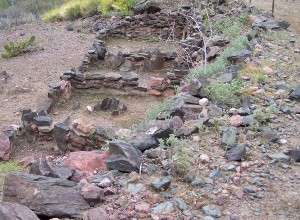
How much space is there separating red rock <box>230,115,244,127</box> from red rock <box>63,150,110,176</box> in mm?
1522

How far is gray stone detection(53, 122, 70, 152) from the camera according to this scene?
6719mm

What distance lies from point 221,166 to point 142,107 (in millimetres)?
4608

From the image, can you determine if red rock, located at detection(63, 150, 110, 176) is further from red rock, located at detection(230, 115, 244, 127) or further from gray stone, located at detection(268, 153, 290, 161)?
gray stone, located at detection(268, 153, 290, 161)

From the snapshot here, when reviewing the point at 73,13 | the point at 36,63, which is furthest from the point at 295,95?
the point at 73,13

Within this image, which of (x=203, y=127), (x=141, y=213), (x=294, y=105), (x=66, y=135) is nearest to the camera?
(x=141, y=213)

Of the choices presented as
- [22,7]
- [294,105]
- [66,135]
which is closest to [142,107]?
[66,135]

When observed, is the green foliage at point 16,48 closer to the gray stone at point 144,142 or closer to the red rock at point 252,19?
the red rock at point 252,19

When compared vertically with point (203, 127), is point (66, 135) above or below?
below

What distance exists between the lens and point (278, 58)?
24.0ft

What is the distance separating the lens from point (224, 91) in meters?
5.66

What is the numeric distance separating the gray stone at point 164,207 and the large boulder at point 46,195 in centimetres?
57

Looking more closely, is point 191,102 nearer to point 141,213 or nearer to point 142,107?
point 141,213

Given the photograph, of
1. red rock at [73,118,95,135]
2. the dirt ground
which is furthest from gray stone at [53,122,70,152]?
the dirt ground

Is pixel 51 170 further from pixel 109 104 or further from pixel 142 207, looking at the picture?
pixel 109 104
